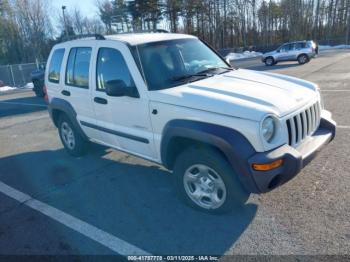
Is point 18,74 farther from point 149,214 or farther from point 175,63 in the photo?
point 149,214

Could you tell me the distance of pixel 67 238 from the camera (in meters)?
3.40

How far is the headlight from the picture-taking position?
3002 millimetres

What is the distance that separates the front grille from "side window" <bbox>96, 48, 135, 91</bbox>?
1944 mm

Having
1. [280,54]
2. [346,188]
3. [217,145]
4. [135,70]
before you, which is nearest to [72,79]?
[135,70]

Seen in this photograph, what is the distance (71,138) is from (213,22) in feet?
164

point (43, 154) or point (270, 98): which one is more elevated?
point (270, 98)

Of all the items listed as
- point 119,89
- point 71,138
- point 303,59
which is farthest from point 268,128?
point 303,59

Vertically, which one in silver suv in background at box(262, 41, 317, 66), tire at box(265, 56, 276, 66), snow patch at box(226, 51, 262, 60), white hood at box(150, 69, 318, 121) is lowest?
snow patch at box(226, 51, 262, 60)

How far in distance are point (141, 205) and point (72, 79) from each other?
2536mm

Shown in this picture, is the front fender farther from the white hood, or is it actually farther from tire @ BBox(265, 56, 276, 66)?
tire @ BBox(265, 56, 276, 66)

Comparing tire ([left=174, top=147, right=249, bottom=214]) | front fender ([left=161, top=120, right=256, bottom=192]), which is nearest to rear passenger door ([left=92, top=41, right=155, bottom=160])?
tire ([left=174, top=147, right=249, bottom=214])

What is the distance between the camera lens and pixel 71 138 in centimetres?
587

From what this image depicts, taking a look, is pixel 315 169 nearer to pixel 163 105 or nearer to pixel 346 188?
pixel 346 188

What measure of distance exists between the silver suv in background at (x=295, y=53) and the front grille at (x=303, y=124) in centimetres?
1950
